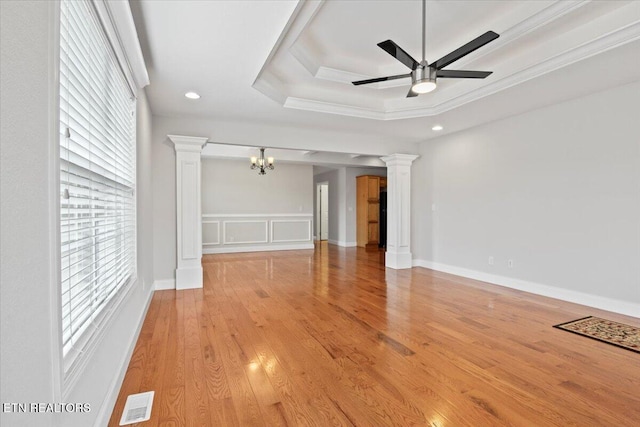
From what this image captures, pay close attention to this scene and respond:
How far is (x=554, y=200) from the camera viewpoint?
4.05m

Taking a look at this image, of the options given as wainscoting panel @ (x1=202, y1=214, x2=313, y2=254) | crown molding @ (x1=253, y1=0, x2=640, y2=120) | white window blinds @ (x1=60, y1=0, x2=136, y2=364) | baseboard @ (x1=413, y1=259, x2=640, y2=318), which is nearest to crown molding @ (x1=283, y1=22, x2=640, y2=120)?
crown molding @ (x1=253, y1=0, x2=640, y2=120)

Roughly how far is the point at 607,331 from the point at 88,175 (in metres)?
4.14

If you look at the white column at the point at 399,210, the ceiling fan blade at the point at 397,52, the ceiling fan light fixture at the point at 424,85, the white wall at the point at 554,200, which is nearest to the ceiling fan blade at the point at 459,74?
the ceiling fan light fixture at the point at 424,85

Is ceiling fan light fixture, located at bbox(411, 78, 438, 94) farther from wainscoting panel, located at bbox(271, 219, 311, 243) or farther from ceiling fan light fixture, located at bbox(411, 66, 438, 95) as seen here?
wainscoting panel, located at bbox(271, 219, 311, 243)

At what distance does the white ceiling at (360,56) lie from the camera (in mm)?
2381

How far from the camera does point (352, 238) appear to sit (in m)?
9.65

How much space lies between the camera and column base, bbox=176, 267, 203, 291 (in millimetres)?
4488

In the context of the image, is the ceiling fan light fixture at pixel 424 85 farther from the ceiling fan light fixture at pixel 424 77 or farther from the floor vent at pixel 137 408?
the floor vent at pixel 137 408

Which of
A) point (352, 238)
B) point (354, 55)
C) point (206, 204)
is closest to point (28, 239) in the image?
point (354, 55)

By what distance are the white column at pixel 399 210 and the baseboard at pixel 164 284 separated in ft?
12.2

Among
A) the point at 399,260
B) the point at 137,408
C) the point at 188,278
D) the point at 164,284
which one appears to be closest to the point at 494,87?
the point at 399,260

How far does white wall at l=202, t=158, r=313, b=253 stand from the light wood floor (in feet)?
13.9

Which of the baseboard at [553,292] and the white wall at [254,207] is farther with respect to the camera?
the white wall at [254,207]

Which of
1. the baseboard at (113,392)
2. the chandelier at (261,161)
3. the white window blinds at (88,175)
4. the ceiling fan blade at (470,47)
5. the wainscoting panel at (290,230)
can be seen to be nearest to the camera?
the white window blinds at (88,175)
